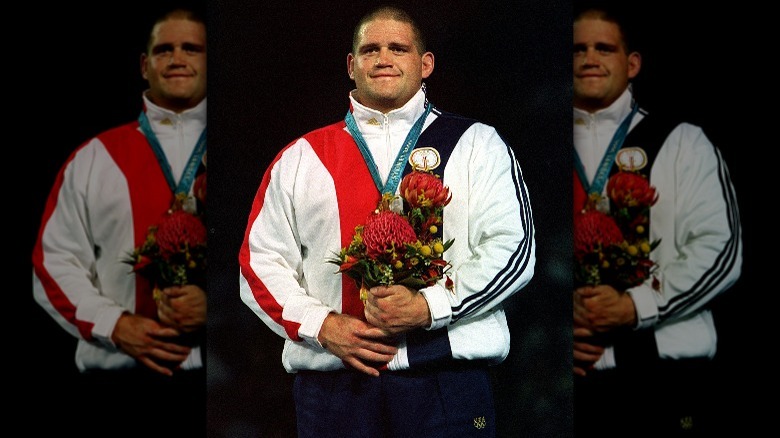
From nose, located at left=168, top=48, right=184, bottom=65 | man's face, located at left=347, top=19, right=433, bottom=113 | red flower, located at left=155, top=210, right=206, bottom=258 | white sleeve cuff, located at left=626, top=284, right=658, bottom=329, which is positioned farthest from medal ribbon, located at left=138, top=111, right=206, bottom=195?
white sleeve cuff, located at left=626, top=284, right=658, bottom=329

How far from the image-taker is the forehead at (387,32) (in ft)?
10.8

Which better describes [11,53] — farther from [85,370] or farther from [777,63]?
[777,63]

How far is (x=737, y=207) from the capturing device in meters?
3.73

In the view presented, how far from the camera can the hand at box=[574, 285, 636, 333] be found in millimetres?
3629

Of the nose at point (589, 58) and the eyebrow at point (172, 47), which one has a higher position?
the eyebrow at point (172, 47)

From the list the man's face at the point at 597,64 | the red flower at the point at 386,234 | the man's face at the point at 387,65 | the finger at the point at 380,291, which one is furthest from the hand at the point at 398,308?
the man's face at the point at 597,64

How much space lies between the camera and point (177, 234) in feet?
11.9

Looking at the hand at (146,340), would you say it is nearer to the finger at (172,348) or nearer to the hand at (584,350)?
the finger at (172,348)

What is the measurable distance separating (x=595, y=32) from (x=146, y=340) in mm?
1776

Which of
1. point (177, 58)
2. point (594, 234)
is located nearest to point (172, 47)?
point (177, 58)

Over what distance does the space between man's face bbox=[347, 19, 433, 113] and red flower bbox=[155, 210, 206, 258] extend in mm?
723

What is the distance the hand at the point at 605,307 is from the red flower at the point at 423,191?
2.28 ft

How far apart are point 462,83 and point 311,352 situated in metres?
0.91

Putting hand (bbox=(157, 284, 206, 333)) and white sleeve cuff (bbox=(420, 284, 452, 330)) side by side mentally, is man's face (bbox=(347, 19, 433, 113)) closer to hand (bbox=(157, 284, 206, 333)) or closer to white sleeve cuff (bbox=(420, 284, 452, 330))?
white sleeve cuff (bbox=(420, 284, 452, 330))
